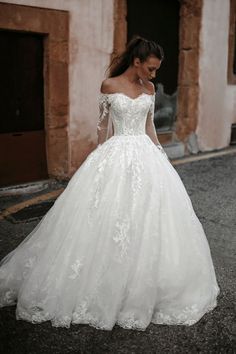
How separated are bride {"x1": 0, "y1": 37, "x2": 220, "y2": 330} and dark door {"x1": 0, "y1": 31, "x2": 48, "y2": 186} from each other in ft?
10.1

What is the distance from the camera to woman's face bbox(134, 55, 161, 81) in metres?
3.20

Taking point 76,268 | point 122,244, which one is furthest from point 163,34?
point 76,268

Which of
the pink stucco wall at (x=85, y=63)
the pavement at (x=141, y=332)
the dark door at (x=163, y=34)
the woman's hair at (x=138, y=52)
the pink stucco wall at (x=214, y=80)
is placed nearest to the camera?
the pavement at (x=141, y=332)

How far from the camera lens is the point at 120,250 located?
3018 mm

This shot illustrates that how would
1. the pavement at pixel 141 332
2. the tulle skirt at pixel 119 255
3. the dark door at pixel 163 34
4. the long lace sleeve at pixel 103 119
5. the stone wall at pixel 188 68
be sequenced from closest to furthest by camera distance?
the pavement at pixel 141 332 → the tulle skirt at pixel 119 255 → the long lace sleeve at pixel 103 119 → the dark door at pixel 163 34 → the stone wall at pixel 188 68

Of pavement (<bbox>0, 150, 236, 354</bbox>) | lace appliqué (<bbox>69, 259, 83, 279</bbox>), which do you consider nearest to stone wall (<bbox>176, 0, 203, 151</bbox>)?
pavement (<bbox>0, 150, 236, 354</bbox>)

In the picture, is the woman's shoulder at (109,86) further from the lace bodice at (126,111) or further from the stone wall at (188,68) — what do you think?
the stone wall at (188,68)

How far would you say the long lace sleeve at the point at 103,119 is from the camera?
11.1 feet

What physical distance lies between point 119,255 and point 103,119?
1.10 metres

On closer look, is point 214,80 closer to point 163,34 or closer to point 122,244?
point 163,34

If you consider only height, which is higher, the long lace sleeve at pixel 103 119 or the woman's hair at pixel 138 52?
the woman's hair at pixel 138 52

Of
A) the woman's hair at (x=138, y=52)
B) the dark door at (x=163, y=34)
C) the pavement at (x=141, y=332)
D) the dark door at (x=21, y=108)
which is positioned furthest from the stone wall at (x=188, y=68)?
the woman's hair at (x=138, y=52)

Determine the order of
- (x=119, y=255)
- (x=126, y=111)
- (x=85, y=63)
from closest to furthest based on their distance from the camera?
1. (x=119, y=255)
2. (x=126, y=111)
3. (x=85, y=63)

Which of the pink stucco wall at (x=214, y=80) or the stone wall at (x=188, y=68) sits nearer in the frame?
the stone wall at (x=188, y=68)
